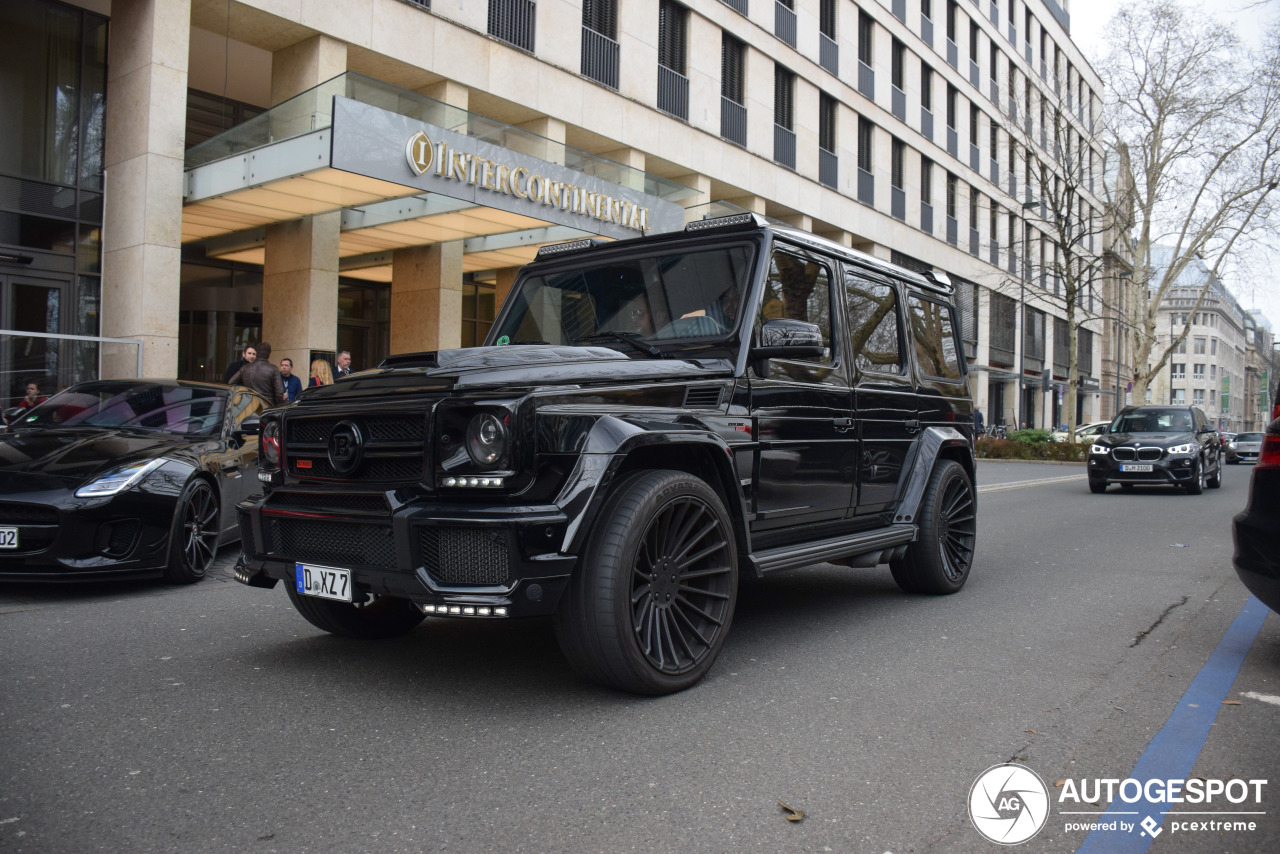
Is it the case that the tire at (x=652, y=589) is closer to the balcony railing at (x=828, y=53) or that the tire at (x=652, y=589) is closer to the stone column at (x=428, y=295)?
the stone column at (x=428, y=295)

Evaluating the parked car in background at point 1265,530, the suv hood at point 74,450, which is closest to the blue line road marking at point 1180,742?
the parked car in background at point 1265,530

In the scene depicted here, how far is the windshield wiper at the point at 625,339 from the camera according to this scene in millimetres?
4473

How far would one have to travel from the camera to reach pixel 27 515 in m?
5.55

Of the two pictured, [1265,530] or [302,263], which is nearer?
[1265,530]

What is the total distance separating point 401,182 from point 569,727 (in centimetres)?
1233

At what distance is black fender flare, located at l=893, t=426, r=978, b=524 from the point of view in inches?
221

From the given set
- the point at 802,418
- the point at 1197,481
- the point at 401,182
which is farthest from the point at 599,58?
the point at 802,418

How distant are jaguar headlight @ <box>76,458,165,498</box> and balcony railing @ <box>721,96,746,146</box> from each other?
2145cm

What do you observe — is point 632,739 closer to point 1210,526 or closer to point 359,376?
Answer: point 359,376

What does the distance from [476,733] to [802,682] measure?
1435mm

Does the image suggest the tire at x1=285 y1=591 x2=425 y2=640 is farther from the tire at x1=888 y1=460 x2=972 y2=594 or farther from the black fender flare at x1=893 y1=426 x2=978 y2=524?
the tire at x1=888 y1=460 x2=972 y2=594

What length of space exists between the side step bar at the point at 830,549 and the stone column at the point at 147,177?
479 inches

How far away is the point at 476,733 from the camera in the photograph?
3275mm

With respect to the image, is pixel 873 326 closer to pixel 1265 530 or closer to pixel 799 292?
pixel 799 292
